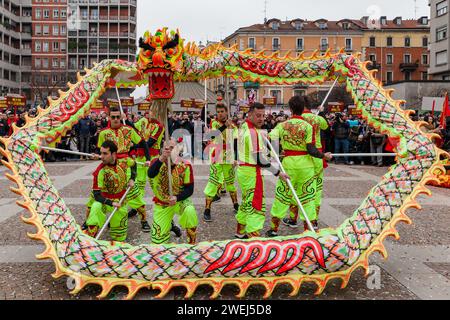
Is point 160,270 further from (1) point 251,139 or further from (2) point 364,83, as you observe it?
(2) point 364,83

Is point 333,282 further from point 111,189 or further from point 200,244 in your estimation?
point 111,189

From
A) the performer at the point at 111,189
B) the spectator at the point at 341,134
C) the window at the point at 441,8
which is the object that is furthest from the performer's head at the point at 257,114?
the window at the point at 441,8

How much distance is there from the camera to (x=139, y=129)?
775 centimetres

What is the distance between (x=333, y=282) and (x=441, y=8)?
47542 millimetres

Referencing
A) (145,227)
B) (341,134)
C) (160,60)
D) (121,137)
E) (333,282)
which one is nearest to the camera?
(160,60)

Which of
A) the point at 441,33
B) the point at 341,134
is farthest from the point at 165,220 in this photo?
the point at 441,33

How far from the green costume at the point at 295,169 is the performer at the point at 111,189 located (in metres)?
2.03

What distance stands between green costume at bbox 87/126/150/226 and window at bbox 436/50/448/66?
43.5 m

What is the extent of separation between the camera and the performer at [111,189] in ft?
17.8

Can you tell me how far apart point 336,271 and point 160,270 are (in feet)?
5.54

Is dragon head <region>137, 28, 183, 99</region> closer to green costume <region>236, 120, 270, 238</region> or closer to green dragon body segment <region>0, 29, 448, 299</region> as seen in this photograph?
green dragon body segment <region>0, 29, 448, 299</region>

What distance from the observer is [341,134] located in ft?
53.1

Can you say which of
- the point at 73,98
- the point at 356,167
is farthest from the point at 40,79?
the point at 73,98

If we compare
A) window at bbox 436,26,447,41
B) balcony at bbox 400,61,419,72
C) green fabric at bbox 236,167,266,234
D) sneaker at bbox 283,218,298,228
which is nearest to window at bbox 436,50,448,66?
window at bbox 436,26,447,41
